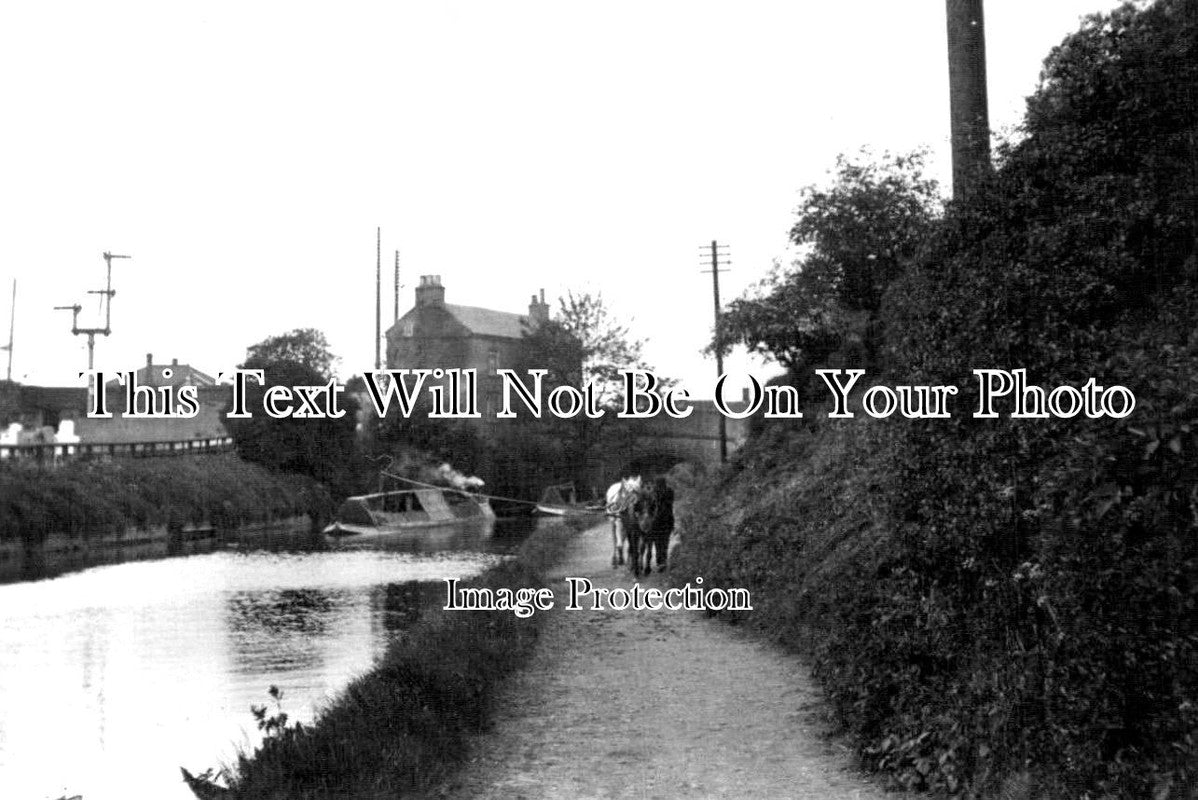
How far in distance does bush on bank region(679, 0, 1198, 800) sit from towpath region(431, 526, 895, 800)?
19.8 inches

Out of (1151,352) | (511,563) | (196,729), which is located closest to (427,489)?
→ (511,563)

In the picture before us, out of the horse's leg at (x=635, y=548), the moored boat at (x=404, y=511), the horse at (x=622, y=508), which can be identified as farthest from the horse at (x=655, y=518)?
the moored boat at (x=404, y=511)

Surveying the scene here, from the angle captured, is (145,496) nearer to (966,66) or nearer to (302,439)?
(302,439)

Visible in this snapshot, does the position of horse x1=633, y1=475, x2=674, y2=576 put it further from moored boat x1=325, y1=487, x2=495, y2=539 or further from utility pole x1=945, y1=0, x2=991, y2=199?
moored boat x1=325, y1=487, x2=495, y2=539

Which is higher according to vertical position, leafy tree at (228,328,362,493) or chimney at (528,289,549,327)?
chimney at (528,289,549,327)

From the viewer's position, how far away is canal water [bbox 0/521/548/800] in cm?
977

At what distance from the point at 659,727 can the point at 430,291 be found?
50.0m

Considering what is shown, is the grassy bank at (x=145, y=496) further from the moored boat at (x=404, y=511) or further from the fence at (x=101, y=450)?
the moored boat at (x=404, y=511)

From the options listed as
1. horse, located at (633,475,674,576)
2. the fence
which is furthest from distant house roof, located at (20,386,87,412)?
horse, located at (633,475,674,576)

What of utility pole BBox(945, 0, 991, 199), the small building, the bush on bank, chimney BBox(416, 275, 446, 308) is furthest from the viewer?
chimney BBox(416, 275, 446, 308)

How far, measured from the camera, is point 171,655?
15242 mm

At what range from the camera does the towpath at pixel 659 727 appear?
6949 millimetres

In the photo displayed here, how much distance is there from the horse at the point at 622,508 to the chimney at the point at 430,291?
3637 centimetres

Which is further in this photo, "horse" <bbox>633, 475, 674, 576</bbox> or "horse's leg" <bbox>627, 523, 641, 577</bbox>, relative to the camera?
"horse's leg" <bbox>627, 523, 641, 577</bbox>
